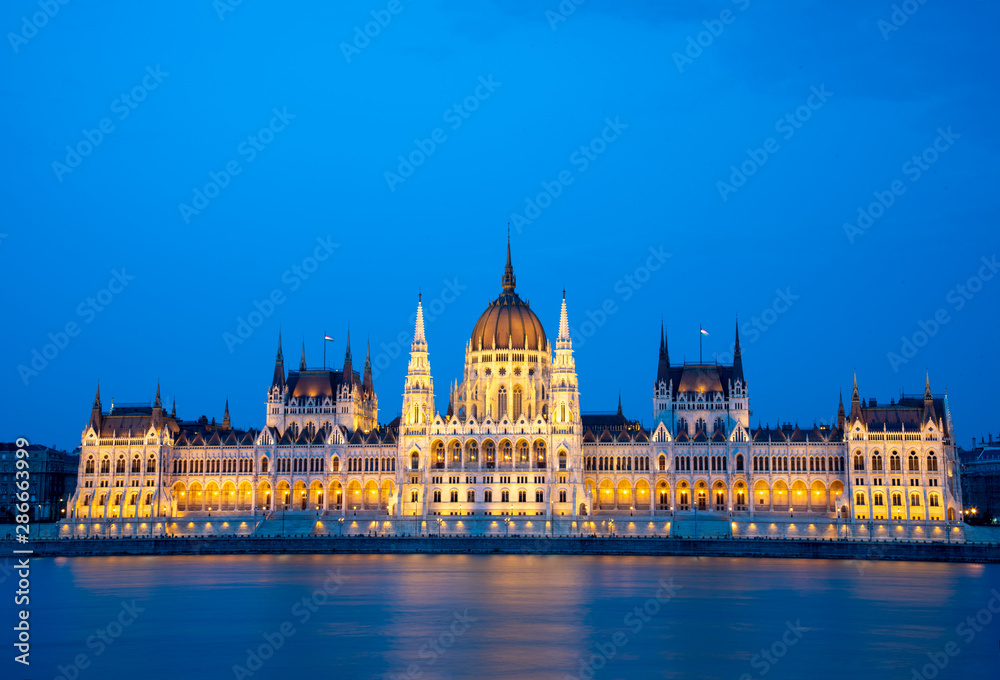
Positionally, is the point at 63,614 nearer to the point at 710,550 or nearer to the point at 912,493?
the point at 710,550

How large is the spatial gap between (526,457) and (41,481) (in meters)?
63.4

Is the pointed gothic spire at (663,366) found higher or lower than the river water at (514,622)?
higher

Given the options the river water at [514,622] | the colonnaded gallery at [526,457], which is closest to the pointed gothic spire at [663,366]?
the colonnaded gallery at [526,457]

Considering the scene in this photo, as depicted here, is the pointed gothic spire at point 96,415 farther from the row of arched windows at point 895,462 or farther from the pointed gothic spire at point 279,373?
the row of arched windows at point 895,462

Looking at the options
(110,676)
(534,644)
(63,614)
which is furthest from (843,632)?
(63,614)

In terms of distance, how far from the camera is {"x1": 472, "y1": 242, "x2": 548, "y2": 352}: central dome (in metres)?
139

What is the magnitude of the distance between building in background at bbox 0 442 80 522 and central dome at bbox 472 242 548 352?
54138mm

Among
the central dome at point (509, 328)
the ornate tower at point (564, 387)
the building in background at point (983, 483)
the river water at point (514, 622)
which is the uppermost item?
the central dome at point (509, 328)

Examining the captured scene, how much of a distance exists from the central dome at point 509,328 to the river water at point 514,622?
47.0 meters

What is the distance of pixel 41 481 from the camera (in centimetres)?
15150

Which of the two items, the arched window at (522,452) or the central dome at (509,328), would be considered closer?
the arched window at (522,452)

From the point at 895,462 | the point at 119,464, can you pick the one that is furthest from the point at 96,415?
the point at 895,462

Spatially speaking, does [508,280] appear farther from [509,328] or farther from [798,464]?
[798,464]

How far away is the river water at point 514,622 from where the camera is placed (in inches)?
2122
